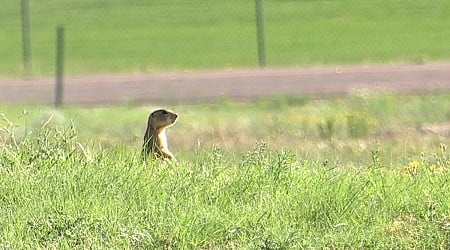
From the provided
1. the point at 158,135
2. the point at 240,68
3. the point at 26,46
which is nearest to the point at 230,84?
the point at 240,68

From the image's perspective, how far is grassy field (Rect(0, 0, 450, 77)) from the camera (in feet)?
69.5

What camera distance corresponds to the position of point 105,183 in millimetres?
7184

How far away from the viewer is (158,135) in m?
9.65

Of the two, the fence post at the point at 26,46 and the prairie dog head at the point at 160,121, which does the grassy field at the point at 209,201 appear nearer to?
the prairie dog head at the point at 160,121

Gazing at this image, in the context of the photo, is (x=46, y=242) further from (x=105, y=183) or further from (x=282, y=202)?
(x=282, y=202)

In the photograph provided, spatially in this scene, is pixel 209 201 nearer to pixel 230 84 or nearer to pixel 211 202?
pixel 211 202

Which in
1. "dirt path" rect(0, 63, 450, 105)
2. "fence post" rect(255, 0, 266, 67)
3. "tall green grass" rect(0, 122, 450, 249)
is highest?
"fence post" rect(255, 0, 266, 67)

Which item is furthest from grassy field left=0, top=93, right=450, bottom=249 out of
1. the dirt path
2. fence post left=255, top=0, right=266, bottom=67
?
fence post left=255, top=0, right=266, bottom=67

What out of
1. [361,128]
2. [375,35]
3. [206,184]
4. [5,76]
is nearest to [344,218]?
[206,184]

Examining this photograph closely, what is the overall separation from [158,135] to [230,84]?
23.6 feet

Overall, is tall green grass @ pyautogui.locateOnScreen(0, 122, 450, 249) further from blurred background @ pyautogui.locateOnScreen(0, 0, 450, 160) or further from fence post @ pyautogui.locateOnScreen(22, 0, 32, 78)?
fence post @ pyautogui.locateOnScreen(22, 0, 32, 78)

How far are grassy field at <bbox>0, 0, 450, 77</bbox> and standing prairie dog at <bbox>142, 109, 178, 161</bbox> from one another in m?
10.4

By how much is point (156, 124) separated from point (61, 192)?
2.82m

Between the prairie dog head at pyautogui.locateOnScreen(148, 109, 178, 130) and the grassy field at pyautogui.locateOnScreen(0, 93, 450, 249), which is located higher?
the prairie dog head at pyautogui.locateOnScreen(148, 109, 178, 130)
